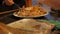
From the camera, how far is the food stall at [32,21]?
0.65 m

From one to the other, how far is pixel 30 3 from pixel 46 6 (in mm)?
280

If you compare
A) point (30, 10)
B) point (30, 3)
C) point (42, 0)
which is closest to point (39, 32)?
point (30, 10)

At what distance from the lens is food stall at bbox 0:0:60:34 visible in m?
0.65

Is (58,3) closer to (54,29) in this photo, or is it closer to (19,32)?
(54,29)

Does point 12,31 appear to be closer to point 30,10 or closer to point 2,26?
point 2,26

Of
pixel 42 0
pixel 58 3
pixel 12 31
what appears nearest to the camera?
pixel 12 31

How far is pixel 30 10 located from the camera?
1137mm

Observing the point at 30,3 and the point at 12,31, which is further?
the point at 30,3

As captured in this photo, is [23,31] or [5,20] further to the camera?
[5,20]

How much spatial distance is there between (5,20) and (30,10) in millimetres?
286

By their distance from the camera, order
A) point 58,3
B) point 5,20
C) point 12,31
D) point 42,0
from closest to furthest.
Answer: point 12,31
point 5,20
point 58,3
point 42,0

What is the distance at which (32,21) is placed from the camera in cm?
86

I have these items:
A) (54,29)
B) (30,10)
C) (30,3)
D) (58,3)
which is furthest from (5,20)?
(30,3)

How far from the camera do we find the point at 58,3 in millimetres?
1120
